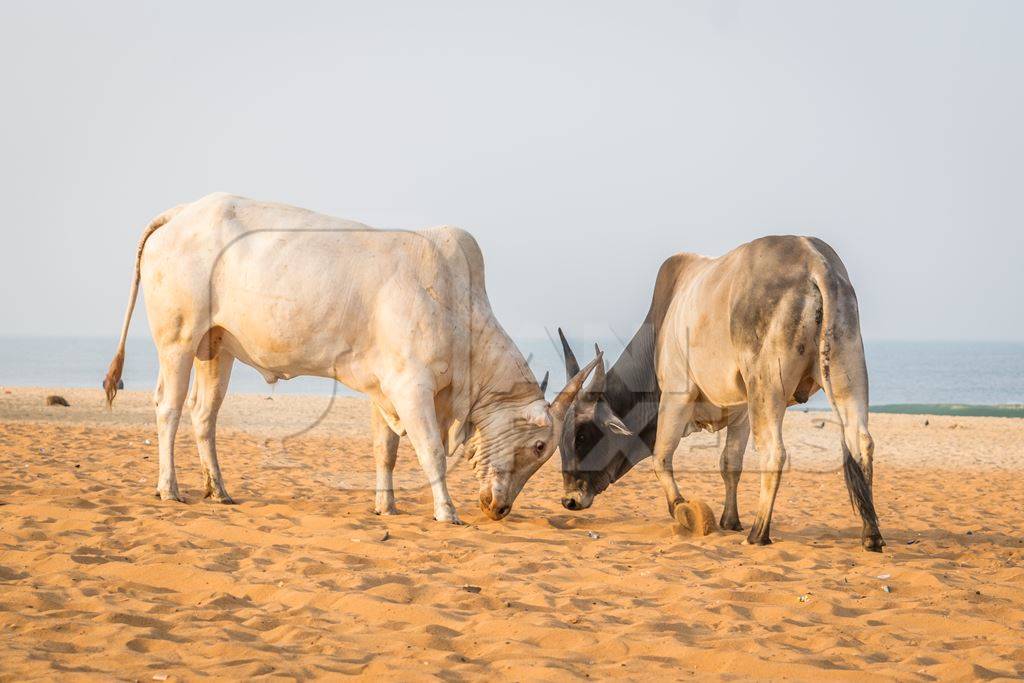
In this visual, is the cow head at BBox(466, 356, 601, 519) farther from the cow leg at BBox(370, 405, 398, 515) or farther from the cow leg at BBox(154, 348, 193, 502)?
the cow leg at BBox(154, 348, 193, 502)

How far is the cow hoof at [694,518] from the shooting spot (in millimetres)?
8094

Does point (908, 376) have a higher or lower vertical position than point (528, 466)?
lower

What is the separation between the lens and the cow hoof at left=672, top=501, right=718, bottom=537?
8094 millimetres

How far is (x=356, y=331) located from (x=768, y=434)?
311 cm

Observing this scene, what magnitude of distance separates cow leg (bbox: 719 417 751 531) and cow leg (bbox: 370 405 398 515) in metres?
2.73

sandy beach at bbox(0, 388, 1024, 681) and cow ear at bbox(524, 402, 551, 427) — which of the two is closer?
sandy beach at bbox(0, 388, 1024, 681)

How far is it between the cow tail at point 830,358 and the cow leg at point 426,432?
2814 mm

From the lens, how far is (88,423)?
685 inches

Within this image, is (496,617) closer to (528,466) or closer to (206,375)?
(528,466)

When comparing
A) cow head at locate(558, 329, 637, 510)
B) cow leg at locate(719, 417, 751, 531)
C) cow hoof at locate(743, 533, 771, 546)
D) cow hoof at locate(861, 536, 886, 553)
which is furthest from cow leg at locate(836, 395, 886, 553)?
cow head at locate(558, 329, 637, 510)

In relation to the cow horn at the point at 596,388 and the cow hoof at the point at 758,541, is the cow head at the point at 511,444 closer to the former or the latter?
the cow horn at the point at 596,388

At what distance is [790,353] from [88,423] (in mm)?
13642

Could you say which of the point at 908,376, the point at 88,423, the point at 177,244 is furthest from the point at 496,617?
the point at 908,376

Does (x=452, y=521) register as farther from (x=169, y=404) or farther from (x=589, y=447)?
(x=169, y=404)
